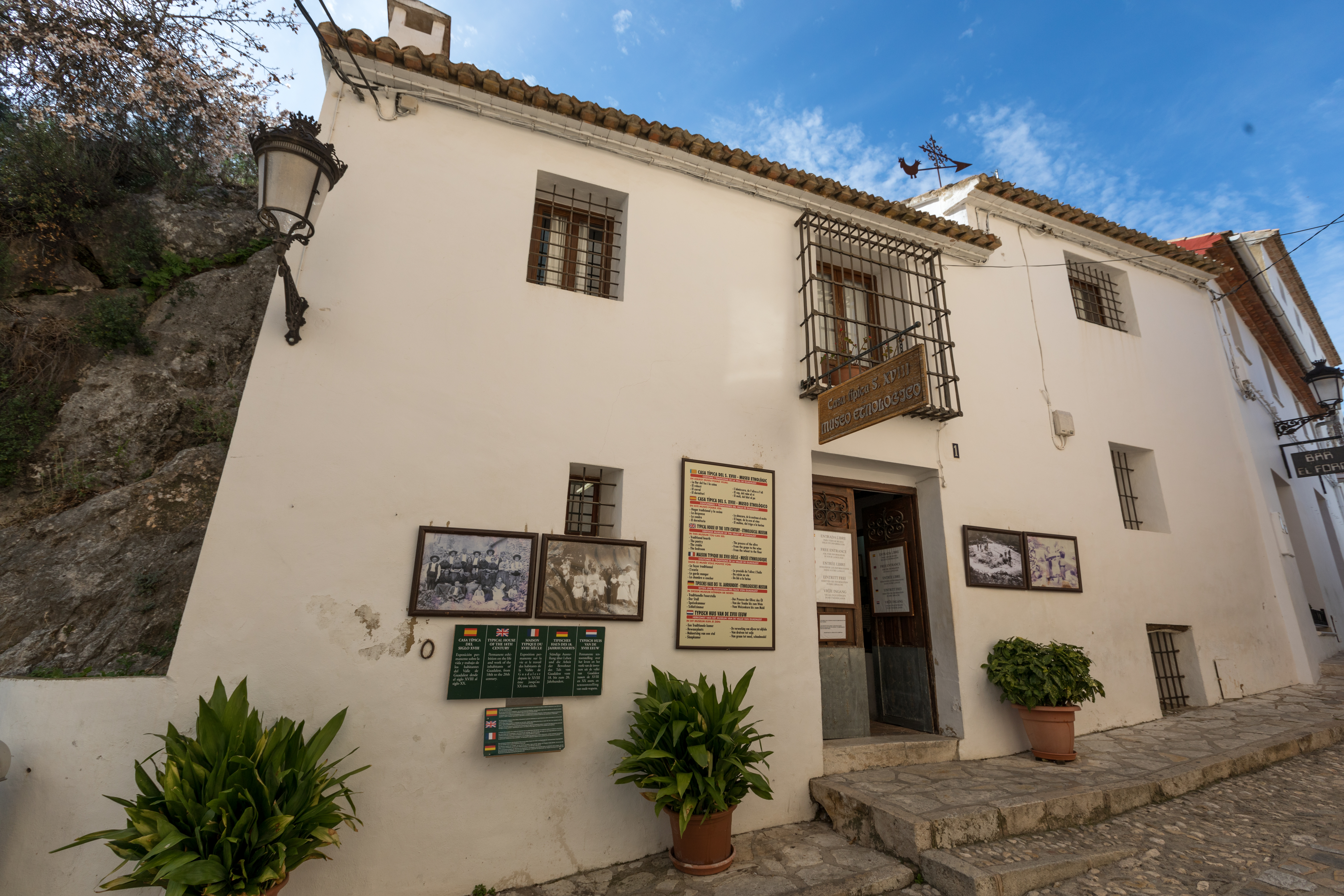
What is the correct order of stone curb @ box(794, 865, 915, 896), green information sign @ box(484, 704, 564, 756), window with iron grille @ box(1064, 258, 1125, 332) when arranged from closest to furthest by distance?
stone curb @ box(794, 865, 915, 896), green information sign @ box(484, 704, 564, 756), window with iron grille @ box(1064, 258, 1125, 332)

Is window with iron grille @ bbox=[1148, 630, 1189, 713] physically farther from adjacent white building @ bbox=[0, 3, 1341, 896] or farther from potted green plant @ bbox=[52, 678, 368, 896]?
potted green plant @ bbox=[52, 678, 368, 896]

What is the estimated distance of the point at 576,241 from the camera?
549 cm

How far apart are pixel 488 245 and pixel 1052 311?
646 cm

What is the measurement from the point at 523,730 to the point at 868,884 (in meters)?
2.20

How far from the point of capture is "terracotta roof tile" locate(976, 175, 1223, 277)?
7.23 m

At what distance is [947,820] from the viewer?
145 inches

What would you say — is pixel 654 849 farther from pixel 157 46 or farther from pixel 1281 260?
pixel 1281 260

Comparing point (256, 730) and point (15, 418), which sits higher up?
point (15, 418)

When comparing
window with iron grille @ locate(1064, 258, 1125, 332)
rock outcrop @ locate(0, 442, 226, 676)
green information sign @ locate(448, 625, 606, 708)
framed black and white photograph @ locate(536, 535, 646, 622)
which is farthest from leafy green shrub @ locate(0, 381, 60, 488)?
window with iron grille @ locate(1064, 258, 1125, 332)

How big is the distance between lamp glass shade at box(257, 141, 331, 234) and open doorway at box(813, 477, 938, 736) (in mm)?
4497

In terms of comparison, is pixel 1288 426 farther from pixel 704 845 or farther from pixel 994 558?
pixel 704 845

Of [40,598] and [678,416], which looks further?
[678,416]

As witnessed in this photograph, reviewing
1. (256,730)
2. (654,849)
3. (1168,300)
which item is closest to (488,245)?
(256,730)

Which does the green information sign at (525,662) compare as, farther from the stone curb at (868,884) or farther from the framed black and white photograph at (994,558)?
the framed black and white photograph at (994,558)
